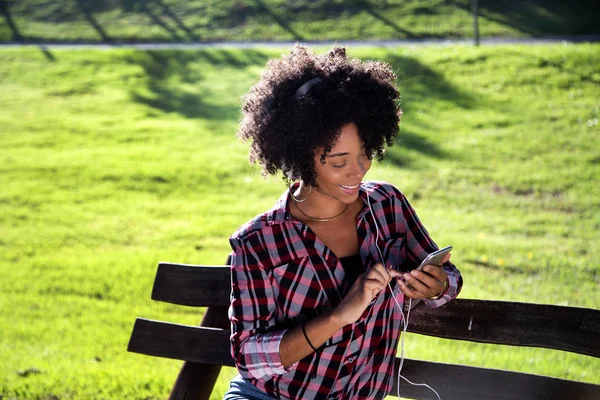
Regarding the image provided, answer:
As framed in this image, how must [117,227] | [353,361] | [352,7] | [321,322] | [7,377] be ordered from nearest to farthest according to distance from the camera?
[321,322]
[353,361]
[7,377]
[117,227]
[352,7]

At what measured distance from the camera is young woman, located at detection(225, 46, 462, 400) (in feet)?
9.22

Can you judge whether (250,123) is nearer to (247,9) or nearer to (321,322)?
(321,322)

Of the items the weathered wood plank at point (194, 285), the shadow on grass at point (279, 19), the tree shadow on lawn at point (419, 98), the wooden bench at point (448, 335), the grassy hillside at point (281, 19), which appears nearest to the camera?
the wooden bench at point (448, 335)

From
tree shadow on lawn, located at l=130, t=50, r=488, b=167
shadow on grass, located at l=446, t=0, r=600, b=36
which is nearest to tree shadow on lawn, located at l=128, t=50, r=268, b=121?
tree shadow on lawn, located at l=130, t=50, r=488, b=167

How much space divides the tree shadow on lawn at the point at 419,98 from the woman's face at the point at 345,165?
7848mm

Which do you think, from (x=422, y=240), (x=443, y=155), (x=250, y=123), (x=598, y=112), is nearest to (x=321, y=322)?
A: (x=422, y=240)

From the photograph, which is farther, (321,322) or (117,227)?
(117,227)

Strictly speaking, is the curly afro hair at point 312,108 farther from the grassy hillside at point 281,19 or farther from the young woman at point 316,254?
the grassy hillside at point 281,19

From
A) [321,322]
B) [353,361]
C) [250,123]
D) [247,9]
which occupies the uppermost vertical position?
[250,123]

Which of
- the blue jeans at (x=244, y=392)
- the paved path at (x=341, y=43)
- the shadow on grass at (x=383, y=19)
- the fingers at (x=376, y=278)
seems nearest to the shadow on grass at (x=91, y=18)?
the paved path at (x=341, y=43)

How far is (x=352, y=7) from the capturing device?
74.1 feet

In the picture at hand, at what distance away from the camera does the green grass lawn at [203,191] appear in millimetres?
6062

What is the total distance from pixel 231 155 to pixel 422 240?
29.1 feet

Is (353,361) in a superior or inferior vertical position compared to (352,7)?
superior
